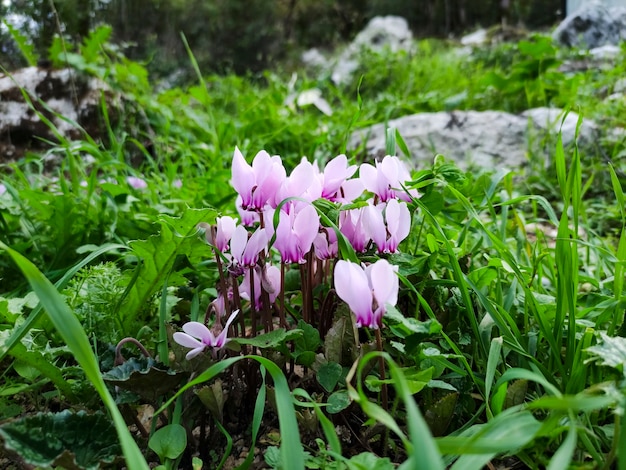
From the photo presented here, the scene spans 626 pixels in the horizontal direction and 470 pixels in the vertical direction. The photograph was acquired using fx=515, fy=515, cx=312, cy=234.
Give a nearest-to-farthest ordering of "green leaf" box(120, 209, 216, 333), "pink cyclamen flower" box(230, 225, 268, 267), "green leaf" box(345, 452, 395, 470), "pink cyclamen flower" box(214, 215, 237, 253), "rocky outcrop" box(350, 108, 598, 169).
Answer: "green leaf" box(345, 452, 395, 470)
"pink cyclamen flower" box(230, 225, 268, 267)
"pink cyclamen flower" box(214, 215, 237, 253)
"green leaf" box(120, 209, 216, 333)
"rocky outcrop" box(350, 108, 598, 169)

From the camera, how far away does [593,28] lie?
7688mm

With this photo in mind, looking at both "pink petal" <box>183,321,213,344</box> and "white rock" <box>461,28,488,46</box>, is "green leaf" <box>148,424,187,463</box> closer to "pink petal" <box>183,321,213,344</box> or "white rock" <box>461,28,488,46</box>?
"pink petal" <box>183,321,213,344</box>

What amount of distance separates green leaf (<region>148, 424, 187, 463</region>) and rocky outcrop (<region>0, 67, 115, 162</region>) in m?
2.68

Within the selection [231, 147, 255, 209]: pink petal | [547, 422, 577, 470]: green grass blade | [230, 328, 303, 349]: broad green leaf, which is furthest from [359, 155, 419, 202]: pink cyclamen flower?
[547, 422, 577, 470]: green grass blade

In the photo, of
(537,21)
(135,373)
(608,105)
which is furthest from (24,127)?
(537,21)

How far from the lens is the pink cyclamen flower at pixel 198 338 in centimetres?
85

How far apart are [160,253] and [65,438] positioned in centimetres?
54

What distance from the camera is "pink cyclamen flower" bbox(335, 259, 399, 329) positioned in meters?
0.76

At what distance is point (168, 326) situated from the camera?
0.97 metres

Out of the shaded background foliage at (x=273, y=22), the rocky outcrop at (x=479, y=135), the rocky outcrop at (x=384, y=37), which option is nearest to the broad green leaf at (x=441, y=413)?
the rocky outcrop at (x=479, y=135)

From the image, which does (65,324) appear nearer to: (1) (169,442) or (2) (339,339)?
(1) (169,442)

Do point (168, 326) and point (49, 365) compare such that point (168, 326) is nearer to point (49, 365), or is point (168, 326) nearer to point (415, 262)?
point (49, 365)

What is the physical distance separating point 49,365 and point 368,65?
21.5ft

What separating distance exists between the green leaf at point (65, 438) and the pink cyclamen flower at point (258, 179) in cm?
43
